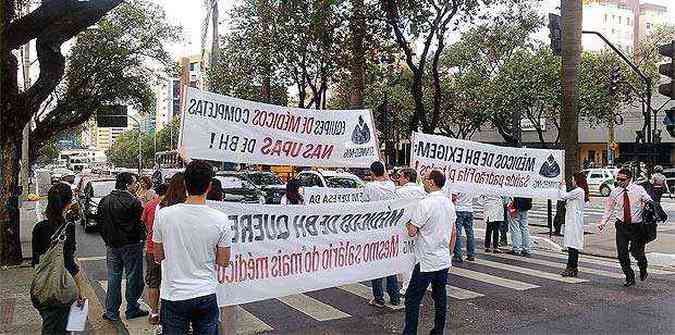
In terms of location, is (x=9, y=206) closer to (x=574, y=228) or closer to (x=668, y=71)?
(x=574, y=228)

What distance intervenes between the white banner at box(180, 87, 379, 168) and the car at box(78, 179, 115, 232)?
9.74 m

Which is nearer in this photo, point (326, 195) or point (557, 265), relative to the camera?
point (326, 195)

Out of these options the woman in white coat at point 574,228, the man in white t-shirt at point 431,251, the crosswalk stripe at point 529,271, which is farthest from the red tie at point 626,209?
the man in white t-shirt at point 431,251

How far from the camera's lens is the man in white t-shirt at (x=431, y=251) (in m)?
6.16

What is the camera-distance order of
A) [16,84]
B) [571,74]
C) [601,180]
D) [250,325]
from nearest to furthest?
[250,325]
[16,84]
[571,74]
[601,180]

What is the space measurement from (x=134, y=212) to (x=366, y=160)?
3755 mm

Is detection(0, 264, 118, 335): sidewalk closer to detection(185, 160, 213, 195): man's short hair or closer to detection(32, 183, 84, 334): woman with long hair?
detection(32, 183, 84, 334): woman with long hair

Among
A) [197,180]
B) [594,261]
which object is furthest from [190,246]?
[594,261]

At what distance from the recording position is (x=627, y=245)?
935cm

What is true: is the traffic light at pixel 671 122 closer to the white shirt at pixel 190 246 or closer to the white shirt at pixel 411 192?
the white shirt at pixel 411 192

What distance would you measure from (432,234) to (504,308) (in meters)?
2.28

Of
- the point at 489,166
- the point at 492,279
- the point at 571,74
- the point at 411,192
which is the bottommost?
the point at 492,279

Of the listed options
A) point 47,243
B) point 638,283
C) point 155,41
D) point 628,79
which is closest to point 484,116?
point 628,79

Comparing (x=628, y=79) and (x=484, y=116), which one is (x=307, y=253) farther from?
(x=628, y=79)
